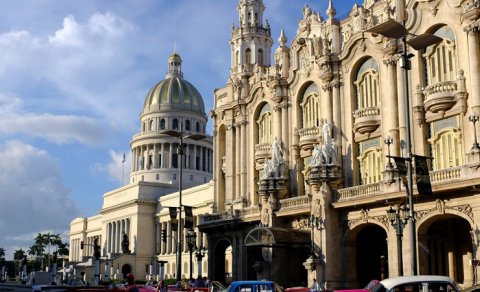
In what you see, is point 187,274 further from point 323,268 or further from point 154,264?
point 323,268

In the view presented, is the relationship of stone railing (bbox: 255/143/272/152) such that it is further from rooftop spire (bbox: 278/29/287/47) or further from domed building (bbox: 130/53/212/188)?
domed building (bbox: 130/53/212/188)

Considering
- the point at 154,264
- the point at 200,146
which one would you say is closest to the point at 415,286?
the point at 154,264

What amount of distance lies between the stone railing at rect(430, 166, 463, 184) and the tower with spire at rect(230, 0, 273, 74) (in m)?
28.3

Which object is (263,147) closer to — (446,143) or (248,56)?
(248,56)

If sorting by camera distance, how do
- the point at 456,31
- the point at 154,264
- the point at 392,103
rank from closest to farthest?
the point at 456,31, the point at 392,103, the point at 154,264

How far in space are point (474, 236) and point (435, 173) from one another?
4.04m

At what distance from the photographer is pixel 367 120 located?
140 ft

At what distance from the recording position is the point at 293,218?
1853 inches

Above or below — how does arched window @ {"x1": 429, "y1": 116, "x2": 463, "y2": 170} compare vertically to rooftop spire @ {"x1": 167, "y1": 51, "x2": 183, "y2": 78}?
below

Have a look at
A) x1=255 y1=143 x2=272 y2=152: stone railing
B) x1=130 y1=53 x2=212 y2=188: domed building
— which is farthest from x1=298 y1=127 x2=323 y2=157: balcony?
x1=130 y1=53 x2=212 y2=188: domed building

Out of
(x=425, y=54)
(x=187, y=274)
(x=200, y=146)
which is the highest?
(x=200, y=146)

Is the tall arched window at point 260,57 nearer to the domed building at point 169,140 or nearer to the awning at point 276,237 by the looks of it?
the awning at point 276,237

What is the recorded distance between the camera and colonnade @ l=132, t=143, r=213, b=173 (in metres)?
122

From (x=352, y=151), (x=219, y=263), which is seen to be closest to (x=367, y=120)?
(x=352, y=151)
